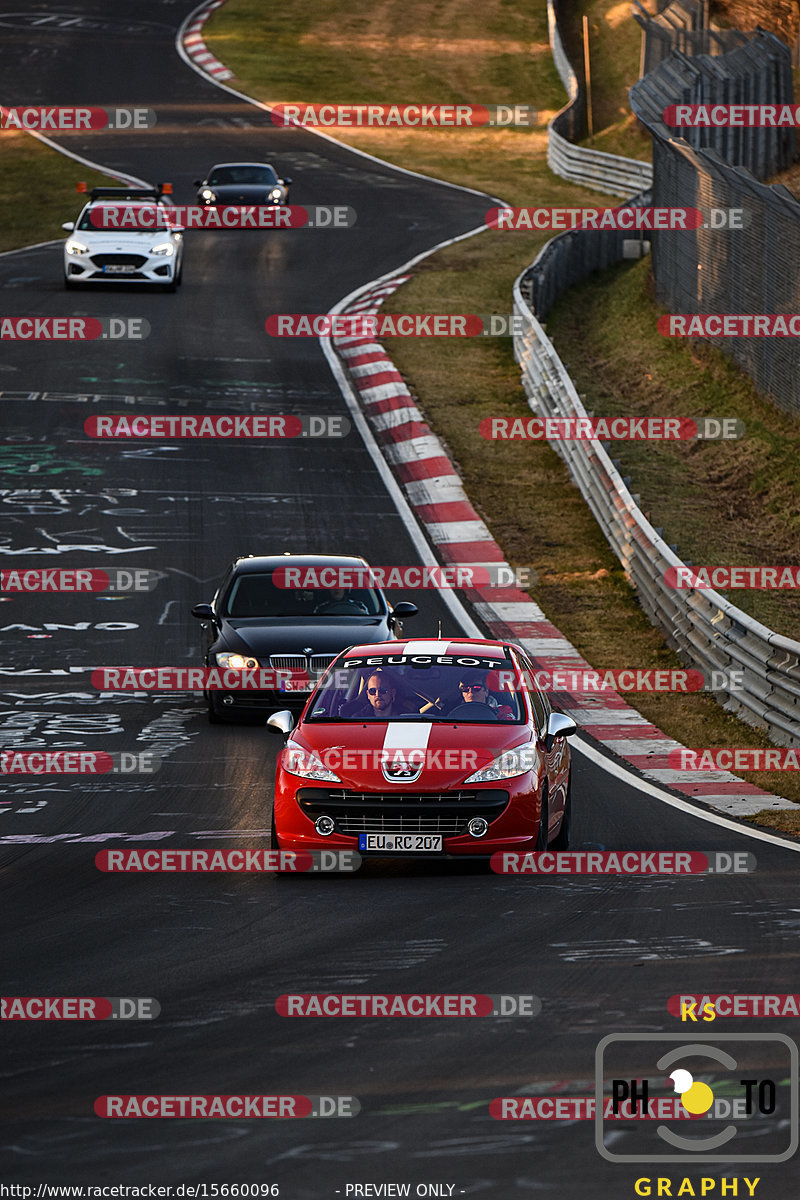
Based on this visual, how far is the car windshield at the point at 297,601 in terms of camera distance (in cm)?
1731

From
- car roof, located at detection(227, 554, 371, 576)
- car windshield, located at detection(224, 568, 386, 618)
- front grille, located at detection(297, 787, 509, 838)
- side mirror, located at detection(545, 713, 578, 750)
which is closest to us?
front grille, located at detection(297, 787, 509, 838)

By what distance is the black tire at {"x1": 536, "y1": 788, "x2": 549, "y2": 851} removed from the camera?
36.6 feet

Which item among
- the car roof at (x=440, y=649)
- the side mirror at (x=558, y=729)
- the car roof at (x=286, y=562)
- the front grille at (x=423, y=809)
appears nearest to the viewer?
the front grille at (x=423, y=809)

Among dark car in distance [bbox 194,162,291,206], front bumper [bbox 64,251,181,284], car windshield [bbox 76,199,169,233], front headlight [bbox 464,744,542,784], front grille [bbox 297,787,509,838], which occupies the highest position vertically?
front headlight [bbox 464,744,542,784]

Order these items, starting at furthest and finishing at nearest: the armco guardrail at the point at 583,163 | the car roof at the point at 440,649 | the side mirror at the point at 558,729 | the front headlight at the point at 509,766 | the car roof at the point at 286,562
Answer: the armco guardrail at the point at 583,163, the car roof at the point at 286,562, the car roof at the point at 440,649, the side mirror at the point at 558,729, the front headlight at the point at 509,766

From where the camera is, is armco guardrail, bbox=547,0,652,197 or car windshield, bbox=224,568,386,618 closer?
car windshield, bbox=224,568,386,618

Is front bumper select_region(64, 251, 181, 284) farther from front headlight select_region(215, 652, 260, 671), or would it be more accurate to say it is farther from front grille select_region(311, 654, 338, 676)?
front grille select_region(311, 654, 338, 676)

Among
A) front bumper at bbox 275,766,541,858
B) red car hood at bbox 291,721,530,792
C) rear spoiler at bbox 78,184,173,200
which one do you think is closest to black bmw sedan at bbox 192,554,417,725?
red car hood at bbox 291,721,530,792

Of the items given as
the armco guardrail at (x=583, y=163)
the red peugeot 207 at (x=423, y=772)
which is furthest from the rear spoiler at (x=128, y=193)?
the red peugeot 207 at (x=423, y=772)

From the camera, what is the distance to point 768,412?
2502 centimetres

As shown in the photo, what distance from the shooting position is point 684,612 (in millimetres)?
18656

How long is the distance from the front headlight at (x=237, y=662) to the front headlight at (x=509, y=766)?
5481mm

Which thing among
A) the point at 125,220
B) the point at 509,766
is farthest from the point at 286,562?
the point at 125,220

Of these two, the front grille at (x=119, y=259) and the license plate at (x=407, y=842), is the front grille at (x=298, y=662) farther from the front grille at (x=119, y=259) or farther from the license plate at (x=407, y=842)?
the front grille at (x=119, y=259)
